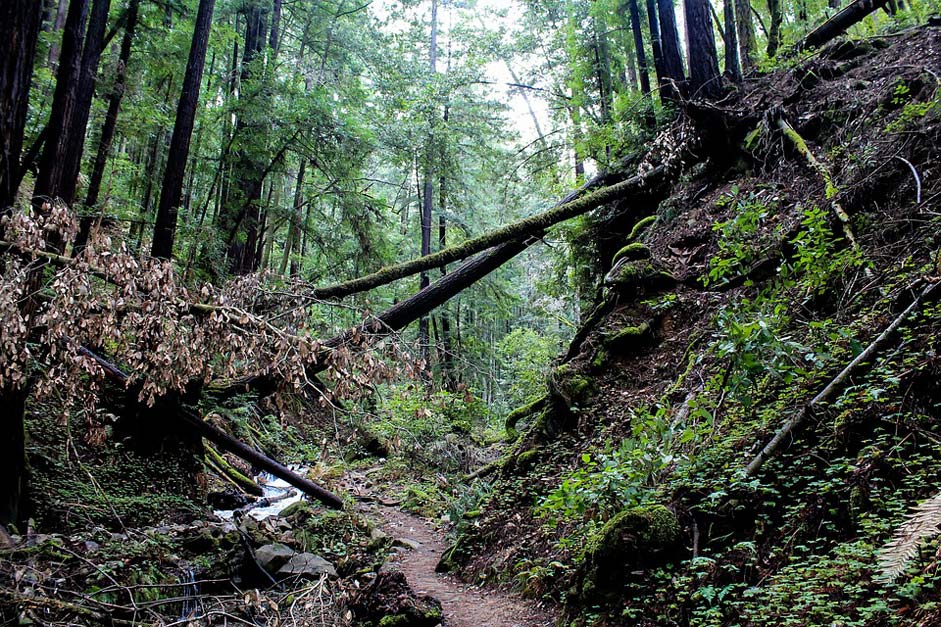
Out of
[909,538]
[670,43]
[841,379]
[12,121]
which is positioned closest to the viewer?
Result: [909,538]

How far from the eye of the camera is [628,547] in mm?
3867

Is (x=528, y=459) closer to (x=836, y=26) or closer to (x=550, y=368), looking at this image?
(x=550, y=368)

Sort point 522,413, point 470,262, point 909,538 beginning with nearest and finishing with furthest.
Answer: point 909,538 → point 470,262 → point 522,413

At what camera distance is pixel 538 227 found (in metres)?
7.81

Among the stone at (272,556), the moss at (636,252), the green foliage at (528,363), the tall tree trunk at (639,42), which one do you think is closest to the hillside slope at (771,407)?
the moss at (636,252)

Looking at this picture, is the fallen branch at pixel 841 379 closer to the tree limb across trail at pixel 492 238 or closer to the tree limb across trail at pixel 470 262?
the tree limb across trail at pixel 492 238

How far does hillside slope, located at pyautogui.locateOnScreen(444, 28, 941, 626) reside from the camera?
2.99 metres

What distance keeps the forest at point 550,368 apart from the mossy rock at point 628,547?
0.07ft

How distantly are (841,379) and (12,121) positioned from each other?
22.9ft

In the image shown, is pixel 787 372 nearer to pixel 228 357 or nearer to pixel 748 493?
pixel 748 493

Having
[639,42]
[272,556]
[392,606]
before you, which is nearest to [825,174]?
[392,606]

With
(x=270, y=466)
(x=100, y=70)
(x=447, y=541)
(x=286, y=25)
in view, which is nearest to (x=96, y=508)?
(x=270, y=466)

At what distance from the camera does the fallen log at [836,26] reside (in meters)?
8.72

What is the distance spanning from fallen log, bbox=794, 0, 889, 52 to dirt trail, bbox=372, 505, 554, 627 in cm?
960
